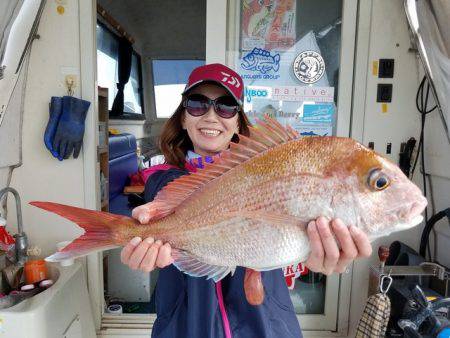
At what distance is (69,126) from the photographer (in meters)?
2.28

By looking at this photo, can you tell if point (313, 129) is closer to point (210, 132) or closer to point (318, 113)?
point (318, 113)

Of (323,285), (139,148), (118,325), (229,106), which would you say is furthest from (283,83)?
(139,148)

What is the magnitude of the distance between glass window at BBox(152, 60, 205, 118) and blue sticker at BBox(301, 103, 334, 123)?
12.4ft

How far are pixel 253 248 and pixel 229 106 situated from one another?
0.58m

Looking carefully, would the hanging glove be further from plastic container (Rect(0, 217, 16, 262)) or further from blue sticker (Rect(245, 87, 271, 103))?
blue sticker (Rect(245, 87, 271, 103))

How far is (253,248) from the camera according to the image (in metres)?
0.93

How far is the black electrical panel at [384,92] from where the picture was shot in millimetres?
2402

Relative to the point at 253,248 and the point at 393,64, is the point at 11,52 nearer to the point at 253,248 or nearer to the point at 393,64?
the point at 253,248

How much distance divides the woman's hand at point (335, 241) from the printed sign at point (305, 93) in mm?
1744

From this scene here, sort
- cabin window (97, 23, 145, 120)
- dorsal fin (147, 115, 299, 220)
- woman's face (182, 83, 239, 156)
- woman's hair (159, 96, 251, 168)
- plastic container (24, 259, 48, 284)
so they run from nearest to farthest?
dorsal fin (147, 115, 299, 220), woman's face (182, 83, 239, 156), woman's hair (159, 96, 251, 168), plastic container (24, 259, 48, 284), cabin window (97, 23, 145, 120)

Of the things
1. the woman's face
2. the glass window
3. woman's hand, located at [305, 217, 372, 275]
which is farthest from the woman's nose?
the glass window

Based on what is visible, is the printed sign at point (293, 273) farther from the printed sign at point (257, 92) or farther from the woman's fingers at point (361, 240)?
the woman's fingers at point (361, 240)

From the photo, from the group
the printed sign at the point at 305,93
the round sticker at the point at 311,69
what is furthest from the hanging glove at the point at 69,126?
the round sticker at the point at 311,69

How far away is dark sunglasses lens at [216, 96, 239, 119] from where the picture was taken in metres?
1.25
